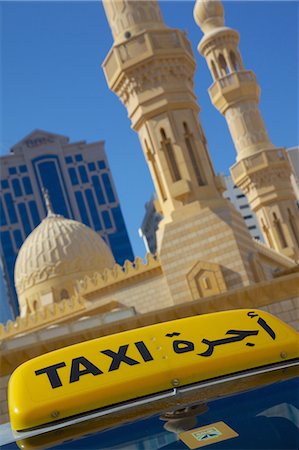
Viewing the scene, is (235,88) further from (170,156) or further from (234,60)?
(170,156)

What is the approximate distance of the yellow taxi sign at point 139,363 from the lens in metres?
2.50

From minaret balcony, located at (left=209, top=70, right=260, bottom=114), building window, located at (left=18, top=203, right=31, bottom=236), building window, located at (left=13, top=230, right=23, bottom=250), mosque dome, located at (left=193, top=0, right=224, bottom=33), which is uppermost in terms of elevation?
building window, located at (left=18, top=203, right=31, bottom=236)

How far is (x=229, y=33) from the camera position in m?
24.5

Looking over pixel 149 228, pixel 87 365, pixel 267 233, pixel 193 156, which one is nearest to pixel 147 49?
pixel 193 156

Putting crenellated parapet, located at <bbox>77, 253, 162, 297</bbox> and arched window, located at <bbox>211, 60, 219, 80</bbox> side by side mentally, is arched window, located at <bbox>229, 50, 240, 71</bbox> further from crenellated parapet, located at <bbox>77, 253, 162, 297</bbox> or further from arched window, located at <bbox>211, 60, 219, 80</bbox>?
crenellated parapet, located at <bbox>77, 253, 162, 297</bbox>

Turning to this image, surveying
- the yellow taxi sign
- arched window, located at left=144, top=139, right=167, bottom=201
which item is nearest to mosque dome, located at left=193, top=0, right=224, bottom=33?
arched window, located at left=144, top=139, right=167, bottom=201

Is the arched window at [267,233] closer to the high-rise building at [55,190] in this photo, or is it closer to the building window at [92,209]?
the high-rise building at [55,190]

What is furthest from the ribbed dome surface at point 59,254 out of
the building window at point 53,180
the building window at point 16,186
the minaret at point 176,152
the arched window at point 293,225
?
the building window at point 16,186

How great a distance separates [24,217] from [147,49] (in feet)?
208

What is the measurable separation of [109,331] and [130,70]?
10031 mm

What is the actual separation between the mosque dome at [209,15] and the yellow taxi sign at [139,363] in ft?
76.8

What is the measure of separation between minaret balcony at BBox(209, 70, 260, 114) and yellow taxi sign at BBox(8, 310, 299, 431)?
72.3 feet

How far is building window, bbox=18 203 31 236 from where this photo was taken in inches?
3000

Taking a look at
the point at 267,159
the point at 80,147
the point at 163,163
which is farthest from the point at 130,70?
the point at 80,147
